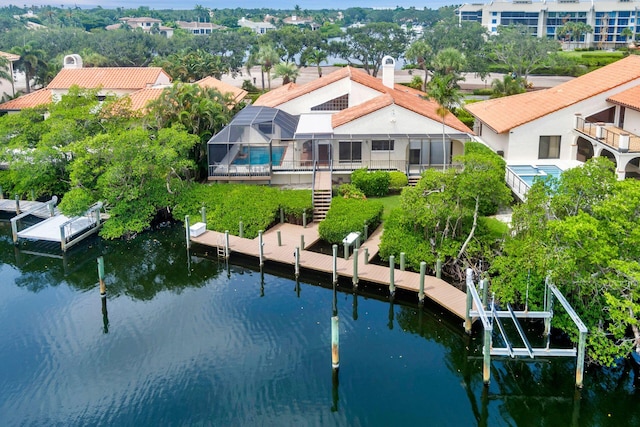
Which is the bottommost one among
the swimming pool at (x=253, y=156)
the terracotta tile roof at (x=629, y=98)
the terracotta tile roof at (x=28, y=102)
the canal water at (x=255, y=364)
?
the canal water at (x=255, y=364)

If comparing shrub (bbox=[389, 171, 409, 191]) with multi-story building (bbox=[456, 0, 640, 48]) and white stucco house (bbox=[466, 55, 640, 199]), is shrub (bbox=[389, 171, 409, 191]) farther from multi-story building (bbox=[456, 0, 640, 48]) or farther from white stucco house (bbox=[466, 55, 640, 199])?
multi-story building (bbox=[456, 0, 640, 48])

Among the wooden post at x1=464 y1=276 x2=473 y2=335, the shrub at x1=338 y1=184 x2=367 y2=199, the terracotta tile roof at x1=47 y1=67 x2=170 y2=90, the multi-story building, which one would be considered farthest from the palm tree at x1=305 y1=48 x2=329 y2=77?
the multi-story building

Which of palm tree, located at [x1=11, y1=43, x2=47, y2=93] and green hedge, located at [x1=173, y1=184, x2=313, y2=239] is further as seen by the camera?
palm tree, located at [x1=11, y1=43, x2=47, y2=93]

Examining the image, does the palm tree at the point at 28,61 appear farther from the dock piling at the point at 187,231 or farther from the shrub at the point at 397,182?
the shrub at the point at 397,182

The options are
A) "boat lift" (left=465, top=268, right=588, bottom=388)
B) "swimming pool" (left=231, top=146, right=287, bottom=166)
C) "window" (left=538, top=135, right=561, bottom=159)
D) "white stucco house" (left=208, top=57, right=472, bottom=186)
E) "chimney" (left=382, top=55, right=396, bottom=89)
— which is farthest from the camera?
"chimney" (left=382, top=55, right=396, bottom=89)

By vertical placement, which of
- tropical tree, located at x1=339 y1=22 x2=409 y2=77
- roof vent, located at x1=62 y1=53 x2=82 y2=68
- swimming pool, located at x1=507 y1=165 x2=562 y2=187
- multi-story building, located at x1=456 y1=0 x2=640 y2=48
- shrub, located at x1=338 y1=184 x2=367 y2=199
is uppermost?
multi-story building, located at x1=456 y1=0 x2=640 y2=48

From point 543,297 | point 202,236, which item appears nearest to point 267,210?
point 202,236

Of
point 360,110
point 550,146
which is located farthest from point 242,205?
point 550,146

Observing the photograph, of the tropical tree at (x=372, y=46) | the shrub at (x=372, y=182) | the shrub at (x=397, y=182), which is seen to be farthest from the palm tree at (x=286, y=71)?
the shrub at (x=372, y=182)
